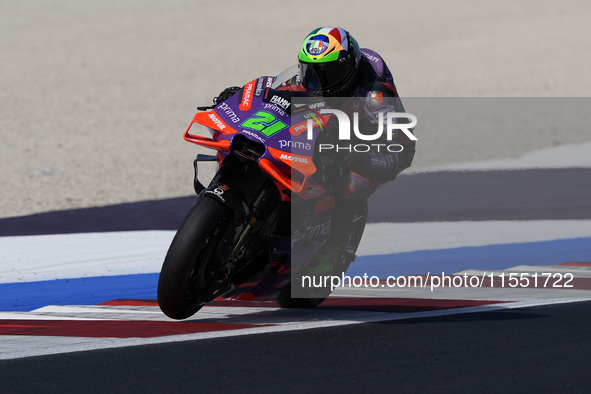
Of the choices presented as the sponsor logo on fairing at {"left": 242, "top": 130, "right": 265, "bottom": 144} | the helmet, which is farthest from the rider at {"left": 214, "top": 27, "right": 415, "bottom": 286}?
the sponsor logo on fairing at {"left": 242, "top": 130, "right": 265, "bottom": 144}

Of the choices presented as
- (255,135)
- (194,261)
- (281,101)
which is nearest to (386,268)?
(281,101)

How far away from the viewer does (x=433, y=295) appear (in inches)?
310

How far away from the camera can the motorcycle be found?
6.03 metres

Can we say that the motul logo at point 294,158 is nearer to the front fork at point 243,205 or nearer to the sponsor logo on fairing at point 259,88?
the front fork at point 243,205

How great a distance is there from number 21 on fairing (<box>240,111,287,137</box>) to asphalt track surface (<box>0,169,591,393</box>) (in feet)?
3.52

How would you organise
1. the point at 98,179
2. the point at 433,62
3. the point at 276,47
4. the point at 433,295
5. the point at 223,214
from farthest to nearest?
the point at 276,47 < the point at 433,62 < the point at 98,179 < the point at 433,295 < the point at 223,214

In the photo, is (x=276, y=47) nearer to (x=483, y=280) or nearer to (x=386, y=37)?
(x=386, y=37)

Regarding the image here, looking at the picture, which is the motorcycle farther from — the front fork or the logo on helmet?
the logo on helmet

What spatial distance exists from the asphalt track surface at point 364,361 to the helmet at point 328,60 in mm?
1400

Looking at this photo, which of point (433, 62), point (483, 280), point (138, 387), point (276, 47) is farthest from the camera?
point (276, 47)

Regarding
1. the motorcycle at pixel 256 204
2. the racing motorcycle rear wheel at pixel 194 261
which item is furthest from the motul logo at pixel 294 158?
the racing motorcycle rear wheel at pixel 194 261

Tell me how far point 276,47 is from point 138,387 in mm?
31690

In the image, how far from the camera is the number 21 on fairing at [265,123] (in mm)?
6172

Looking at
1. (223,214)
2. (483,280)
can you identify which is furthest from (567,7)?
(223,214)
